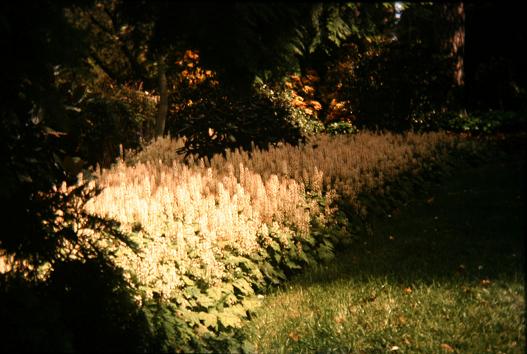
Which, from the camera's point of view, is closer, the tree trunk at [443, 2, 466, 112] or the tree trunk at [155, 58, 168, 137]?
the tree trunk at [443, 2, 466, 112]

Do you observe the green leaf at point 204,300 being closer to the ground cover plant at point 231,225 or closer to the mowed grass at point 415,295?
the ground cover plant at point 231,225

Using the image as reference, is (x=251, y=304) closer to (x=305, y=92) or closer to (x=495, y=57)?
(x=305, y=92)

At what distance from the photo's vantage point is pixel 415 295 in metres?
4.75

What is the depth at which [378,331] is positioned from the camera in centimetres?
422

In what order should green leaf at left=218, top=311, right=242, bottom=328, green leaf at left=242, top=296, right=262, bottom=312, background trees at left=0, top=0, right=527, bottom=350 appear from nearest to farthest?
background trees at left=0, top=0, right=527, bottom=350
green leaf at left=218, top=311, right=242, bottom=328
green leaf at left=242, top=296, right=262, bottom=312

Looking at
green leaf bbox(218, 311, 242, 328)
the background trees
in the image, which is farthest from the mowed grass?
the background trees

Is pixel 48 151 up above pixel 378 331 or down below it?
above

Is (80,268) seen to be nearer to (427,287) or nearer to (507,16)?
(427,287)

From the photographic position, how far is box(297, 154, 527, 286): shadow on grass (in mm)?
5277

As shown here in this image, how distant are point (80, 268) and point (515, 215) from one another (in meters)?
6.37

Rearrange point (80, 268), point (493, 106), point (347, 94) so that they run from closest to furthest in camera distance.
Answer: point (80, 268), point (347, 94), point (493, 106)

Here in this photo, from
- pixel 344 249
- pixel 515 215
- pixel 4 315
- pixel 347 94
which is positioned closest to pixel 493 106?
pixel 347 94

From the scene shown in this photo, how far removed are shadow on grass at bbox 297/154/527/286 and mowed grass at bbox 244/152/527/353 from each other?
0.04ft

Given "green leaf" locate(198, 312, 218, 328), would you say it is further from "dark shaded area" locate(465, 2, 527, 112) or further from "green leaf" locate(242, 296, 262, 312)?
"dark shaded area" locate(465, 2, 527, 112)
